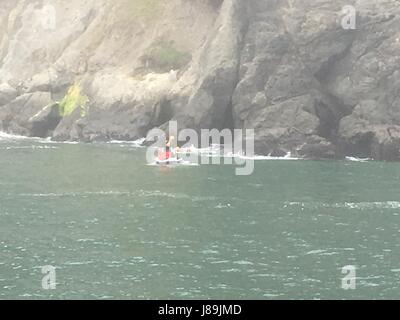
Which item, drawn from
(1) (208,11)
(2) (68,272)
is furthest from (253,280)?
(1) (208,11)

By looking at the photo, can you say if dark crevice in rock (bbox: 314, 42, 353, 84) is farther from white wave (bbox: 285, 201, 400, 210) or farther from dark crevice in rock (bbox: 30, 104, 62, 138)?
dark crevice in rock (bbox: 30, 104, 62, 138)

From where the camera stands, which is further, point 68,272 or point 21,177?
point 21,177

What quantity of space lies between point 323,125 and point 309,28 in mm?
16408

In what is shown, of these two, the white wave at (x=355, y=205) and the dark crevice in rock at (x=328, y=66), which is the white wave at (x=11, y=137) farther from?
the white wave at (x=355, y=205)

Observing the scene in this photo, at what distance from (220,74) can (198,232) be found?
66.4 metres

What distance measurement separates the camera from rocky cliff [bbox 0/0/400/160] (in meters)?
96.6

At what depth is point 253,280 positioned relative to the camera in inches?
1345

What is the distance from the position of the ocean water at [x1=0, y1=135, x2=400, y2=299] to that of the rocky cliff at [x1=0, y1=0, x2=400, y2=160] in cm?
2113

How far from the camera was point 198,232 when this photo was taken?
147 ft

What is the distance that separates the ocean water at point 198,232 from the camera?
33.5 metres

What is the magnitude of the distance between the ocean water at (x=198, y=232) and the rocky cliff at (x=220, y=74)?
69.3 ft

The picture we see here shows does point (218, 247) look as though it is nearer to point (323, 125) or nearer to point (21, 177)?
point (21, 177)

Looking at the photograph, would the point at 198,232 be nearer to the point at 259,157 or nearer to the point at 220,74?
the point at 259,157
